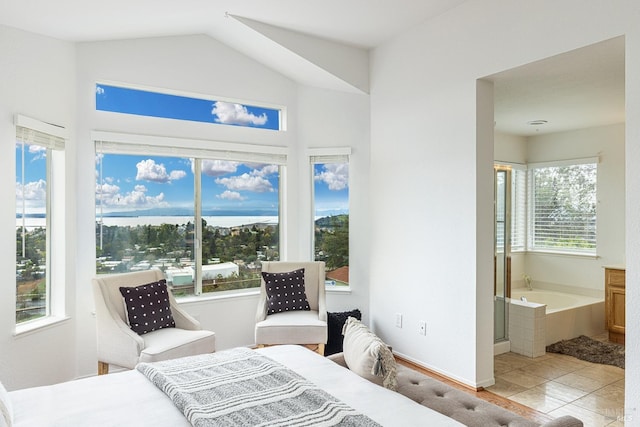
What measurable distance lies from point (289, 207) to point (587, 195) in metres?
3.90

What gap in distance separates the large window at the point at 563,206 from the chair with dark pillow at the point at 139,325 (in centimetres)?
492

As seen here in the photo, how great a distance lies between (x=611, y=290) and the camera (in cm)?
470

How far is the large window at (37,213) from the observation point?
10.7ft

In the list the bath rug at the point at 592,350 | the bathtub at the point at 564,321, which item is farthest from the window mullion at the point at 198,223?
the bath rug at the point at 592,350

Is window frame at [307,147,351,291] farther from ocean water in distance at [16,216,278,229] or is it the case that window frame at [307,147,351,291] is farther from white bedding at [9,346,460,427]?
white bedding at [9,346,460,427]

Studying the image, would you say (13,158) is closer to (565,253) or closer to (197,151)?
(197,151)

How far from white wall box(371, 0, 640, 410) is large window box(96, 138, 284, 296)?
49.4 inches

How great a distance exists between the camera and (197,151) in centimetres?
434

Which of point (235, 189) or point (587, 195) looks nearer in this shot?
point (235, 189)

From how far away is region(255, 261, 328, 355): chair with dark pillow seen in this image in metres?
3.78

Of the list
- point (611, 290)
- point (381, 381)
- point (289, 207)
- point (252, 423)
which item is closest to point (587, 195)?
point (611, 290)

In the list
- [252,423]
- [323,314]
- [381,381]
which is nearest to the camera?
[252,423]

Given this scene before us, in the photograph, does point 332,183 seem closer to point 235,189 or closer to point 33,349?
point 235,189

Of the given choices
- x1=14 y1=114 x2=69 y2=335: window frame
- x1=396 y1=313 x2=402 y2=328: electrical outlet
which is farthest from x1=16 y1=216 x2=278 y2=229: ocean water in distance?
x1=396 y1=313 x2=402 y2=328: electrical outlet
